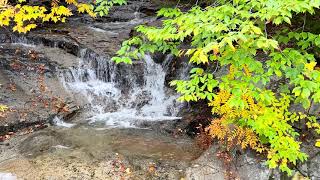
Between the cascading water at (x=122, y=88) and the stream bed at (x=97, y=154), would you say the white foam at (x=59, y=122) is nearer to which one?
the stream bed at (x=97, y=154)

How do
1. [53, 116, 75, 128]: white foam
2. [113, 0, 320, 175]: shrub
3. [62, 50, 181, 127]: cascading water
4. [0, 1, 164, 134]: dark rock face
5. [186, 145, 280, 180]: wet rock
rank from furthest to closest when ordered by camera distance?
[62, 50, 181, 127]: cascading water, [0, 1, 164, 134]: dark rock face, [53, 116, 75, 128]: white foam, [186, 145, 280, 180]: wet rock, [113, 0, 320, 175]: shrub

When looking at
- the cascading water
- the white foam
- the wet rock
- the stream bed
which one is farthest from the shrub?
the white foam

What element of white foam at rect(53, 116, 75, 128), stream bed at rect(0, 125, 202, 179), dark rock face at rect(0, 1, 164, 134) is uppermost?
dark rock face at rect(0, 1, 164, 134)

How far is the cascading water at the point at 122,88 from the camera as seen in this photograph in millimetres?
9258

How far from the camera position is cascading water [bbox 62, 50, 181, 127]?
364 inches

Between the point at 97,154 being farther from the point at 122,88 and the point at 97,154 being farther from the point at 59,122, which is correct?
the point at 122,88

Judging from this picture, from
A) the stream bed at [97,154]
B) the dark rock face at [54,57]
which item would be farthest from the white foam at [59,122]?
the stream bed at [97,154]

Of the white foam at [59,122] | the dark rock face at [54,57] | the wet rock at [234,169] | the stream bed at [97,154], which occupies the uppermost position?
the dark rock face at [54,57]

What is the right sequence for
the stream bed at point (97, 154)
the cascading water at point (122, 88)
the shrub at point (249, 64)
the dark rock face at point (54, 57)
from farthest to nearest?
the cascading water at point (122, 88) → the dark rock face at point (54, 57) → the stream bed at point (97, 154) → the shrub at point (249, 64)

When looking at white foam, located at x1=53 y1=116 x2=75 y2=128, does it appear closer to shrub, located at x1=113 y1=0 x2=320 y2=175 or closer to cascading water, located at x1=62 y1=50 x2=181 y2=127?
cascading water, located at x1=62 y1=50 x2=181 y2=127

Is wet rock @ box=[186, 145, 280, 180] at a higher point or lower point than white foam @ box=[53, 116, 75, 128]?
higher

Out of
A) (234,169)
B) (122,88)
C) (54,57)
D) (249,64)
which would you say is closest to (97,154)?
(234,169)

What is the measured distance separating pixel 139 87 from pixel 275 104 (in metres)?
5.53

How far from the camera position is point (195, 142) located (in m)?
6.98
